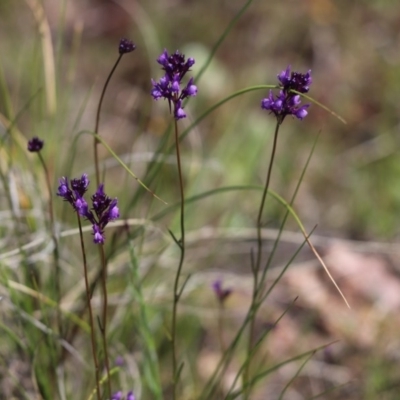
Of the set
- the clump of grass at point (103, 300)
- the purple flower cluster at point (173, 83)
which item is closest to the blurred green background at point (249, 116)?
the clump of grass at point (103, 300)

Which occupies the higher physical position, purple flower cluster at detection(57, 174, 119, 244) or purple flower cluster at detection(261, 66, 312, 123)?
purple flower cluster at detection(261, 66, 312, 123)

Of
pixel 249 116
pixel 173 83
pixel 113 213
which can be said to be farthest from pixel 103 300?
pixel 249 116

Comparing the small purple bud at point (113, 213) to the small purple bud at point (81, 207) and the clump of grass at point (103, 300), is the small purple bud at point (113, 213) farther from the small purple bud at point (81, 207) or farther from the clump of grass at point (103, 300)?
the clump of grass at point (103, 300)

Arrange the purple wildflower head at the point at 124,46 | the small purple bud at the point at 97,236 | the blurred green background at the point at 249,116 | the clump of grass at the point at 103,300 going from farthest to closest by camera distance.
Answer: the blurred green background at the point at 249,116
the clump of grass at the point at 103,300
the purple wildflower head at the point at 124,46
the small purple bud at the point at 97,236

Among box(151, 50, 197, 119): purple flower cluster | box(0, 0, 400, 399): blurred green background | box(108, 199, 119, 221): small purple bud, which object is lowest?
box(108, 199, 119, 221): small purple bud

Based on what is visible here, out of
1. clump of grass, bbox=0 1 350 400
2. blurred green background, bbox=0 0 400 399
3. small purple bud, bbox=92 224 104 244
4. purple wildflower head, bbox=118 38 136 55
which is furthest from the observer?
blurred green background, bbox=0 0 400 399

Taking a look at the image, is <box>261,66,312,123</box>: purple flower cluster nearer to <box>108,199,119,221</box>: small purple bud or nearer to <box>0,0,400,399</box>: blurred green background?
<box>108,199,119,221</box>: small purple bud

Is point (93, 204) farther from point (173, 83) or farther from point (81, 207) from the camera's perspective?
point (173, 83)

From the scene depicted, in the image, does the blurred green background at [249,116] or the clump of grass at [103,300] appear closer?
the clump of grass at [103,300]

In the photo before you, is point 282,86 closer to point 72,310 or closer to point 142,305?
point 142,305

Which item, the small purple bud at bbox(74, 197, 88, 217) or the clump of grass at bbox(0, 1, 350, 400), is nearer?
the small purple bud at bbox(74, 197, 88, 217)

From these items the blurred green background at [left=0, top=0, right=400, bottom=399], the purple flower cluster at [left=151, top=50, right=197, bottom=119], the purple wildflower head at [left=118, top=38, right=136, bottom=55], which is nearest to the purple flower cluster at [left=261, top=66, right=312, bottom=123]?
the purple flower cluster at [left=151, top=50, right=197, bottom=119]
